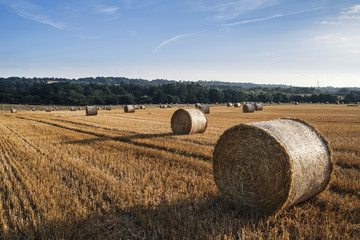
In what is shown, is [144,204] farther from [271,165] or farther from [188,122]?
[188,122]

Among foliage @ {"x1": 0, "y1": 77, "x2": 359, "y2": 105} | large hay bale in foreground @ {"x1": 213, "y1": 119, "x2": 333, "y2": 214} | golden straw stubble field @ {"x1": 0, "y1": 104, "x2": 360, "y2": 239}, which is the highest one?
foliage @ {"x1": 0, "y1": 77, "x2": 359, "y2": 105}

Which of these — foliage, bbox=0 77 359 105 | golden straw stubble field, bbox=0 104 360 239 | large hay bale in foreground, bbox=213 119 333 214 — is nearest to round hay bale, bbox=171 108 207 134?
golden straw stubble field, bbox=0 104 360 239

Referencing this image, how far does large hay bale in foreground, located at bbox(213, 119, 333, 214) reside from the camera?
4621 mm

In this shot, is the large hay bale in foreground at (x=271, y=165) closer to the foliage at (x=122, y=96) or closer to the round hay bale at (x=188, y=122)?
the round hay bale at (x=188, y=122)

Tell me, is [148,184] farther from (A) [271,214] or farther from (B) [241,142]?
(A) [271,214]

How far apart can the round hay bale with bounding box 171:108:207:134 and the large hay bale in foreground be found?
873cm

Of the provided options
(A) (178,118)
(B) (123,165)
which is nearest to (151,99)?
(A) (178,118)

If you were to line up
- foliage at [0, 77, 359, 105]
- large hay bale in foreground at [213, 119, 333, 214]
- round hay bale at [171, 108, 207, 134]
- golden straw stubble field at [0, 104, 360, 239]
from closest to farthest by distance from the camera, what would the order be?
golden straw stubble field at [0, 104, 360, 239]
large hay bale in foreground at [213, 119, 333, 214]
round hay bale at [171, 108, 207, 134]
foliage at [0, 77, 359, 105]

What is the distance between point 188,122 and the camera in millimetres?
14461

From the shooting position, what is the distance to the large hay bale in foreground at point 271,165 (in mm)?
4621

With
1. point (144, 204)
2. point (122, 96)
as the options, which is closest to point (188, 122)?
point (144, 204)

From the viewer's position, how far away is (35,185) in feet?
19.9

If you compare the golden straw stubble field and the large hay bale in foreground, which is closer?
the golden straw stubble field

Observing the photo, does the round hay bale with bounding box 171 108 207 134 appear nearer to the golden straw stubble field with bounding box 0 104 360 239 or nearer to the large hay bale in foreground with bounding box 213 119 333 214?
the golden straw stubble field with bounding box 0 104 360 239
